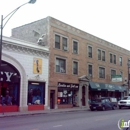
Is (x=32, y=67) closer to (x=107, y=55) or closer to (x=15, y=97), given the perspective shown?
(x=15, y=97)

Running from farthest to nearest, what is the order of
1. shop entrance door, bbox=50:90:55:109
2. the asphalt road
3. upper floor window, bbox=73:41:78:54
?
1. upper floor window, bbox=73:41:78:54
2. shop entrance door, bbox=50:90:55:109
3. the asphalt road

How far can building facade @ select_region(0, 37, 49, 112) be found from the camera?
2305 centimetres

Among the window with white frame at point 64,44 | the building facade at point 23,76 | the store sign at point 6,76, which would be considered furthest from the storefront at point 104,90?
the store sign at point 6,76

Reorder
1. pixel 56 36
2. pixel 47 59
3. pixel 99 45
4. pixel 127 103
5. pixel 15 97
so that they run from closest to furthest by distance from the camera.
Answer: pixel 15 97 < pixel 47 59 < pixel 56 36 < pixel 127 103 < pixel 99 45

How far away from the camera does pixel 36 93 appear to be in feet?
87.1

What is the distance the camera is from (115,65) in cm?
4322

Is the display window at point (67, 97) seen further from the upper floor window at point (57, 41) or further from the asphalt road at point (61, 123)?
the asphalt road at point (61, 123)

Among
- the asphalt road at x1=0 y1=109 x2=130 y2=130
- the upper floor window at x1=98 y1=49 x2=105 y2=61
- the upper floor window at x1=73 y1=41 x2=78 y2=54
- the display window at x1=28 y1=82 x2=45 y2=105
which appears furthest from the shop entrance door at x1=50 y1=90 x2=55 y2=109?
the upper floor window at x1=98 y1=49 x2=105 y2=61

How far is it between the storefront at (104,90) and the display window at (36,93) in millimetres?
9767

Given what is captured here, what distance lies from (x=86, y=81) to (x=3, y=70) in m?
14.9

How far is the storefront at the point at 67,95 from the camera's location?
29.7 meters

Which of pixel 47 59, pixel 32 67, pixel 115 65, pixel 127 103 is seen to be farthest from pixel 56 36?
pixel 115 65

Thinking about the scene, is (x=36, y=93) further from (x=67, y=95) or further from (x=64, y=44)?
(x=64, y=44)

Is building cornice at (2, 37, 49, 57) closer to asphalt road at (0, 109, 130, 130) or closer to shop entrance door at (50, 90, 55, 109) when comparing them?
shop entrance door at (50, 90, 55, 109)
